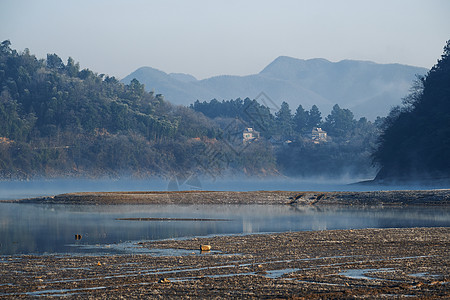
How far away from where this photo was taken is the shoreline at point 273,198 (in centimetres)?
5834

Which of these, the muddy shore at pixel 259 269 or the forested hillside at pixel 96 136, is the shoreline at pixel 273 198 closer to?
the muddy shore at pixel 259 269

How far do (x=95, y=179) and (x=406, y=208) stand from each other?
123606 mm

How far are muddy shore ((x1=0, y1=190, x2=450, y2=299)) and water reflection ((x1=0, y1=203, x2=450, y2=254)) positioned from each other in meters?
→ 3.25

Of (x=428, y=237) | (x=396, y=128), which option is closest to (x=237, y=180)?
(x=396, y=128)

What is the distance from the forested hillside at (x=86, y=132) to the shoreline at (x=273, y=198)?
100996 mm

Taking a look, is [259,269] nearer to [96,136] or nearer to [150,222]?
[150,222]

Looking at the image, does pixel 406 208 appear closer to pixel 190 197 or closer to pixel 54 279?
pixel 190 197

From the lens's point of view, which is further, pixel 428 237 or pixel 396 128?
pixel 396 128

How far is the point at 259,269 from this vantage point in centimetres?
2169

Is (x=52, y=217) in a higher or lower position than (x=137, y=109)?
lower

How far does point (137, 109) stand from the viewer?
19238 cm

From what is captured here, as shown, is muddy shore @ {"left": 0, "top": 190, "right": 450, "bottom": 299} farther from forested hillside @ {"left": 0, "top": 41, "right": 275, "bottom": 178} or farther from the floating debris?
forested hillside @ {"left": 0, "top": 41, "right": 275, "bottom": 178}

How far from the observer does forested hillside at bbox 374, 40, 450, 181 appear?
10544 cm

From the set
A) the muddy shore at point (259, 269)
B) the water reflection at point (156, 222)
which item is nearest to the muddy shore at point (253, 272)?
the muddy shore at point (259, 269)
